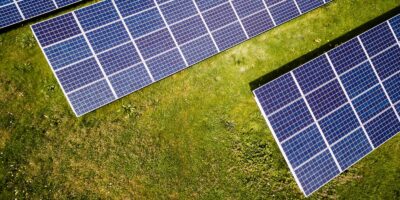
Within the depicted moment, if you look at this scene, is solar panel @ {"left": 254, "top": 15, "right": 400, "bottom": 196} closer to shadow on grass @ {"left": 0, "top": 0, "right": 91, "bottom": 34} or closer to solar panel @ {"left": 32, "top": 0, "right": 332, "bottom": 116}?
solar panel @ {"left": 32, "top": 0, "right": 332, "bottom": 116}

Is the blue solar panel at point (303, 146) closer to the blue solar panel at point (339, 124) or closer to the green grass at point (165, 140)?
the blue solar panel at point (339, 124)

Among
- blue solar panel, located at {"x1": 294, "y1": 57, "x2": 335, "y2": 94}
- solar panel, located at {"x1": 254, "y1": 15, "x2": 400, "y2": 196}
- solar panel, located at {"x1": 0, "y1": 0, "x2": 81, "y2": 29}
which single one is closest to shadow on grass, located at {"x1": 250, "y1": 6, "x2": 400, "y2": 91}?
solar panel, located at {"x1": 254, "y1": 15, "x2": 400, "y2": 196}

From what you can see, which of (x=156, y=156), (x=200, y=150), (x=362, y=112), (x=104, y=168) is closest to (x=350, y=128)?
(x=362, y=112)

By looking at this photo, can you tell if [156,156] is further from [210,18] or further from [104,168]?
[210,18]

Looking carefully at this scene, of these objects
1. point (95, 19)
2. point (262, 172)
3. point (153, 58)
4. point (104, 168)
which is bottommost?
point (262, 172)

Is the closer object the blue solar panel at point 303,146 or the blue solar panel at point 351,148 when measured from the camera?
the blue solar panel at point 303,146

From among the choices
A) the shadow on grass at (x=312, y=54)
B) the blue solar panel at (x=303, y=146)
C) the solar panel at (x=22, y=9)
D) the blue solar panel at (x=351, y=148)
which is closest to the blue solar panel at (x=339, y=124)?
the blue solar panel at (x=351, y=148)

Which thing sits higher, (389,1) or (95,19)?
(95,19)

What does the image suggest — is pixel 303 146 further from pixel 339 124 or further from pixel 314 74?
pixel 314 74
